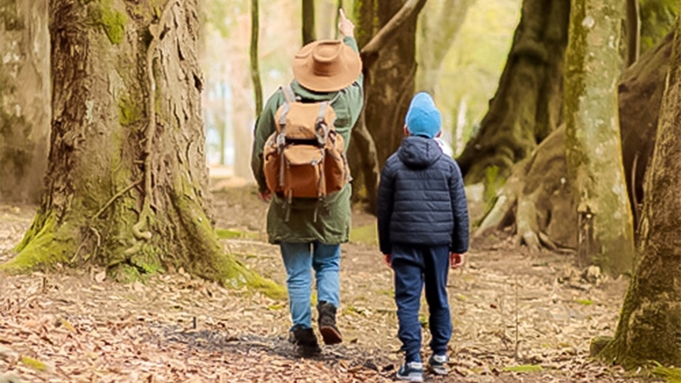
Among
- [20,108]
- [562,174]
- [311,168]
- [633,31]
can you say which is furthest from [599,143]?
[20,108]

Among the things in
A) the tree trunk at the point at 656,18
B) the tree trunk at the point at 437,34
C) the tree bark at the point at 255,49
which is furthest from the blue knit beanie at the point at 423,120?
the tree trunk at the point at 437,34

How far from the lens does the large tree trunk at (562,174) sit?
42.8ft

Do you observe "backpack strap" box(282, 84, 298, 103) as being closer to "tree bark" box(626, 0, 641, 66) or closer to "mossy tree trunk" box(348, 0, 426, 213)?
"tree bark" box(626, 0, 641, 66)

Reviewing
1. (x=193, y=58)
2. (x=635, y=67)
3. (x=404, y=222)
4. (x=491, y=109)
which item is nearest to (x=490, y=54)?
(x=491, y=109)

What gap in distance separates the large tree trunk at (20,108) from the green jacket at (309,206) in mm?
8093

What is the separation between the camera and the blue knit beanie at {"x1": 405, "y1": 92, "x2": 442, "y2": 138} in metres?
6.08

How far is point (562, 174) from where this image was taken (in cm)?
1385

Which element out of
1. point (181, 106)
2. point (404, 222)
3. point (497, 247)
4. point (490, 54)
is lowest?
point (497, 247)

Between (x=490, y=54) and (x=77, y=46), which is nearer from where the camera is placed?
(x=77, y=46)

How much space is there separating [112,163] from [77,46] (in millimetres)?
1046

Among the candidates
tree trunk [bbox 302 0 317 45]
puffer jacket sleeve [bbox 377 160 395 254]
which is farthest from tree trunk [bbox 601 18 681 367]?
tree trunk [bbox 302 0 317 45]

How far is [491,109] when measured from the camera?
1819 centimetres

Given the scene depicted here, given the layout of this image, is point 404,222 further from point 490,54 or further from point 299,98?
point 490,54

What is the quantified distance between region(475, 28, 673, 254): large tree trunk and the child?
763 cm
